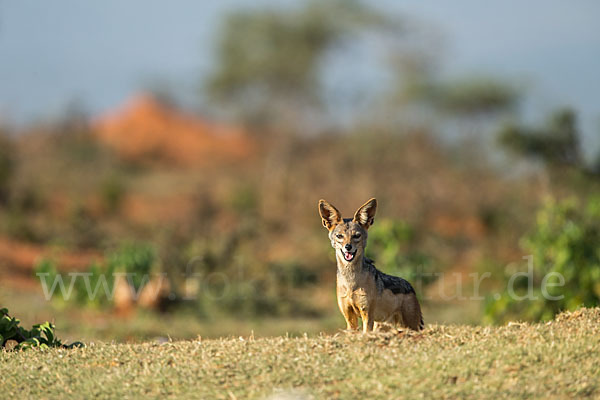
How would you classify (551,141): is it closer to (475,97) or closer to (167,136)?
(475,97)

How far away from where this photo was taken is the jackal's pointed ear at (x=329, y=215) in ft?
19.2

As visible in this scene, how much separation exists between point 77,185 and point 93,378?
23.0m

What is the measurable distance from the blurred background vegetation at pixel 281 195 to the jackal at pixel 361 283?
13.3ft

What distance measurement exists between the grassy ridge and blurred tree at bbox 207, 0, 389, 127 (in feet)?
96.3

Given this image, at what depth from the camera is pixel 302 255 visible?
66.6 feet

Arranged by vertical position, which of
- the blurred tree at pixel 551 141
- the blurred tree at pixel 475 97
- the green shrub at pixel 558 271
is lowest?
the green shrub at pixel 558 271

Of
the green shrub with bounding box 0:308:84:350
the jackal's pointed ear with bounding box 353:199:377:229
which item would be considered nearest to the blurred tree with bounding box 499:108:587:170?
the jackal's pointed ear with bounding box 353:199:377:229

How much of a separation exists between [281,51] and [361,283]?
99.7 feet

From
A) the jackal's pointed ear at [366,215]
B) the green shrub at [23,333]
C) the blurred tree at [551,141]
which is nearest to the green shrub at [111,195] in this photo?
the blurred tree at [551,141]

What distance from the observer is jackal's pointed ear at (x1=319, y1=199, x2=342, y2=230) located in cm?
586

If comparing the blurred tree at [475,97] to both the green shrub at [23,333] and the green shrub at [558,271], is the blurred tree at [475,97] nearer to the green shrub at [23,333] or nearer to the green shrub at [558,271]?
the green shrub at [558,271]

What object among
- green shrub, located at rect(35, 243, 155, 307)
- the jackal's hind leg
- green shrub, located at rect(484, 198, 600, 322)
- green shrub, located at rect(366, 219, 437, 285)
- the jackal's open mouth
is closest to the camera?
the jackal's open mouth

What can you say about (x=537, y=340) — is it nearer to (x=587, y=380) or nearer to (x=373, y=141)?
(x=587, y=380)

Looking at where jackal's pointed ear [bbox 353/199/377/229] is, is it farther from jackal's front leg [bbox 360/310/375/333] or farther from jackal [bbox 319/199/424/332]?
jackal's front leg [bbox 360/310/375/333]
